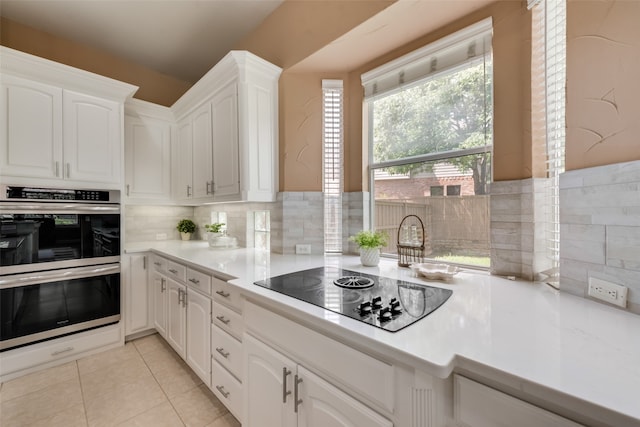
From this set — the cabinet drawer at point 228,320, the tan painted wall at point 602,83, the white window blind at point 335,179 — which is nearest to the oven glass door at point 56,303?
the cabinet drawer at point 228,320

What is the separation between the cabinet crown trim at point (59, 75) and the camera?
1851 millimetres

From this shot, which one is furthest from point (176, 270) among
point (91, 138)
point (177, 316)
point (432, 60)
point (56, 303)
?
point (432, 60)

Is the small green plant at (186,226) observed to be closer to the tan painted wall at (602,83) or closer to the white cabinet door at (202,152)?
the white cabinet door at (202,152)

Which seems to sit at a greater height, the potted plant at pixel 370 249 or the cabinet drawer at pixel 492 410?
the potted plant at pixel 370 249

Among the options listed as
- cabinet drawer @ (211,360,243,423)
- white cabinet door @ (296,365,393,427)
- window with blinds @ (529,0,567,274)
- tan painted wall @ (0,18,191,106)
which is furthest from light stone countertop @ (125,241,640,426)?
tan painted wall @ (0,18,191,106)

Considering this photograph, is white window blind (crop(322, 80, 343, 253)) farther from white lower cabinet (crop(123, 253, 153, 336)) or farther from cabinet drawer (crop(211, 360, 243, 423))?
white lower cabinet (crop(123, 253, 153, 336))

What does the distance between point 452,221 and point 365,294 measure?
934 millimetres

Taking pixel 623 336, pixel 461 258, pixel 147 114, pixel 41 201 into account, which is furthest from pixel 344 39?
pixel 41 201

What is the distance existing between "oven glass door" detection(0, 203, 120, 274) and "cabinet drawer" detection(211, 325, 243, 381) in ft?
4.69

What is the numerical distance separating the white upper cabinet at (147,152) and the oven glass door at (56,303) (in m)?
0.89

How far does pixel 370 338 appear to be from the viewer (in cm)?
76

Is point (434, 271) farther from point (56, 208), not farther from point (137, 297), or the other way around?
point (56, 208)

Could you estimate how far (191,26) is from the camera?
2395 mm

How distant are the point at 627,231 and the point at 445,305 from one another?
687mm
